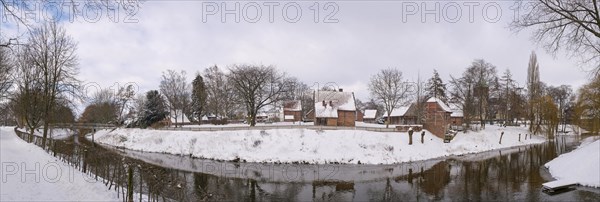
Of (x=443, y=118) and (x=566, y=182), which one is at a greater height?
(x=443, y=118)

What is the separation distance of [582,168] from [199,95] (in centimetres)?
5123

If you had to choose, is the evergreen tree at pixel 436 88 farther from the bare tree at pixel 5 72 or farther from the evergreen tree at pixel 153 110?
the bare tree at pixel 5 72

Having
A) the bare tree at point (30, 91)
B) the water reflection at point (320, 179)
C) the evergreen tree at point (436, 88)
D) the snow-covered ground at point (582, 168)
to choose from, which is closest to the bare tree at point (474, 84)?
the evergreen tree at point (436, 88)

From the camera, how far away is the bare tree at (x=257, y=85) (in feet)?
148

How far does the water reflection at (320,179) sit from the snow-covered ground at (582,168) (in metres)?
0.73

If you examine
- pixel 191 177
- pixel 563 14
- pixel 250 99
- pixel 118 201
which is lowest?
pixel 191 177

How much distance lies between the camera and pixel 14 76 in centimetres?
2742

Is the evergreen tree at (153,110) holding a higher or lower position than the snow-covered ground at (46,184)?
higher

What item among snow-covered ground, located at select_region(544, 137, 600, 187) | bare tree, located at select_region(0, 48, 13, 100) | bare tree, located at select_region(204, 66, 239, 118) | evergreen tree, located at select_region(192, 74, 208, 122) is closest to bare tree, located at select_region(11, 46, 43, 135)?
bare tree, located at select_region(0, 48, 13, 100)

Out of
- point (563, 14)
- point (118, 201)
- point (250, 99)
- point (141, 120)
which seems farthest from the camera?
point (141, 120)

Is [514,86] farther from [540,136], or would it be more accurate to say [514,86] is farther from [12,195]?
[12,195]

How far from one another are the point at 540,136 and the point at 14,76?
2367 inches

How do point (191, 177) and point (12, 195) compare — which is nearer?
point (12, 195)

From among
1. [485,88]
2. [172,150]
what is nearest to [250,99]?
[172,150]
